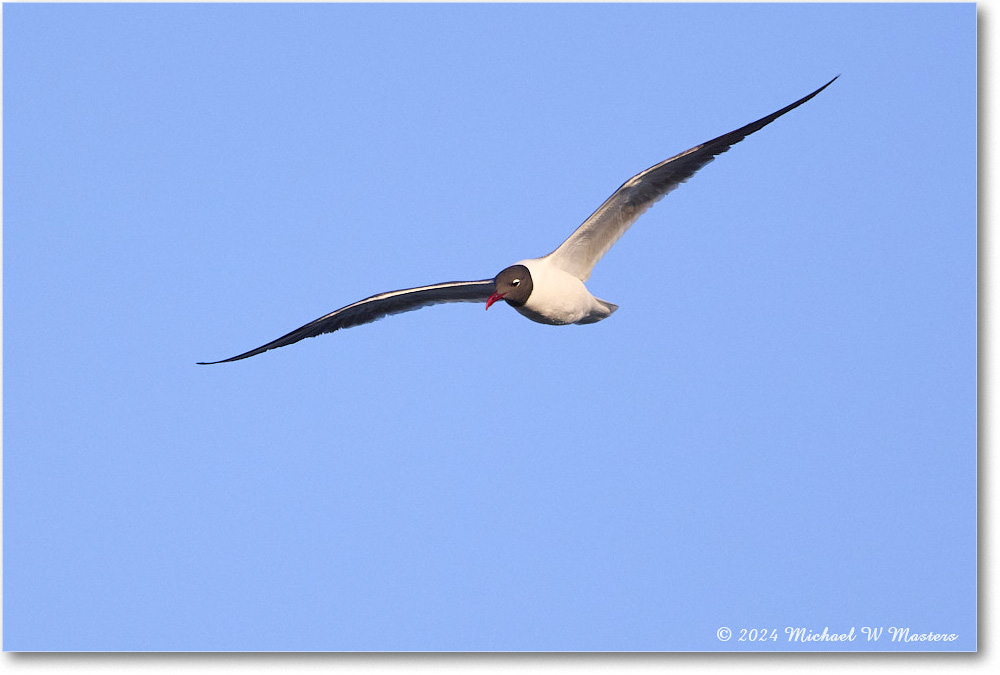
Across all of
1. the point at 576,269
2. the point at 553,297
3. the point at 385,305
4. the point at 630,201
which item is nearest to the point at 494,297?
the point at 553,297

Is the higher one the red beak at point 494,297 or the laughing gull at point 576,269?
the laughing gull at point 576,269

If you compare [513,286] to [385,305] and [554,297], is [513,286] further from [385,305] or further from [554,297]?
[385,305]

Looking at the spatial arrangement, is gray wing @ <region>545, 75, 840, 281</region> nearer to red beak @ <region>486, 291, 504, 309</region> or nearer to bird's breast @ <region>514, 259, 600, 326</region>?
bird's breast @ <region>514, 259, 600, 326</region>

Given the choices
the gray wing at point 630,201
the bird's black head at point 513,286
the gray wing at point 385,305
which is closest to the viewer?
the gray wing at point 630,201

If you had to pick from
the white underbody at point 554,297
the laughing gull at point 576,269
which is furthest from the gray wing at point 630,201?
the white underbody at point 554,297

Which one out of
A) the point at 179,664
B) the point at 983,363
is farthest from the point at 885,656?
the point at 179,664

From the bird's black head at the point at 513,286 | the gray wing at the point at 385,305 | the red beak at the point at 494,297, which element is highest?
the gray wing at the point at 385,305

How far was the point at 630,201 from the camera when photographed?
239 inches

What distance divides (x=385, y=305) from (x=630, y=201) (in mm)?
1685

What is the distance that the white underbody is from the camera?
235 inches

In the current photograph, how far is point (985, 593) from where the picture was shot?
575 centimetres

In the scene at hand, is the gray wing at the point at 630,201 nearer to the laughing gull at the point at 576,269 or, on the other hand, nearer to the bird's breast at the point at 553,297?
the laughing gull at the point at 576,269

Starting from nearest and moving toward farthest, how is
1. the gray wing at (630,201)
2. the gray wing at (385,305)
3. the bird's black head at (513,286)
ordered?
the gray wing at (630,201)
the bird's black head at (513,286)
the gray wing at (385,305)

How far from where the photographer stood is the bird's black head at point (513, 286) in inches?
232
